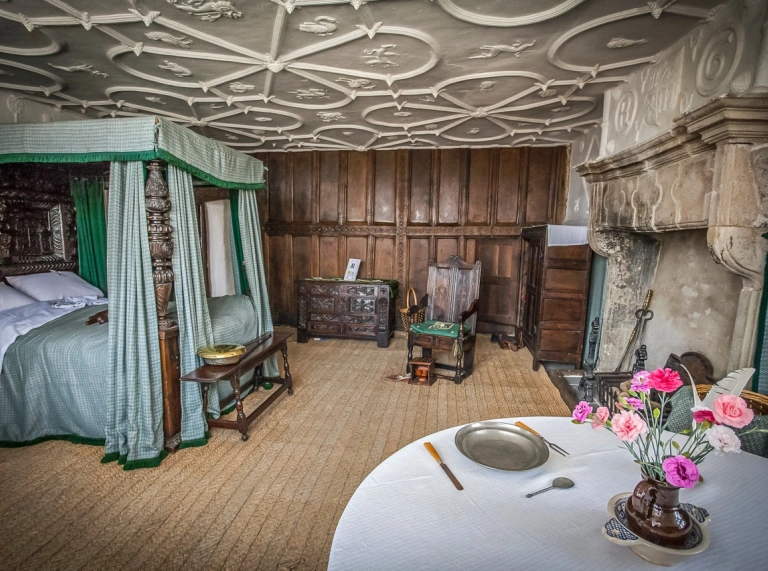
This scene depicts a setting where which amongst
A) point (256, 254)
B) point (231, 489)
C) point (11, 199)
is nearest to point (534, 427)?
point (231, 489)

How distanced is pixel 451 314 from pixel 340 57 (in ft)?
10.1

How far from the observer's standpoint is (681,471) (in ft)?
3.06

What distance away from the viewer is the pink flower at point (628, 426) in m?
0.99

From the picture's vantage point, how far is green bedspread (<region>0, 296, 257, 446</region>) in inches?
107

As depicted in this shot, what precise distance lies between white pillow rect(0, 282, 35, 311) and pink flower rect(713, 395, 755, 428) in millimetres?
4816

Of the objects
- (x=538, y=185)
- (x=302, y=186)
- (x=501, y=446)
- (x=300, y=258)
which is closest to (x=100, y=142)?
(x=501, y=446)

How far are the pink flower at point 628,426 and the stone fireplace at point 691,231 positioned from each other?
1760 millimetres

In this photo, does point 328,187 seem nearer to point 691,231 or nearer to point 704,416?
point 691,231

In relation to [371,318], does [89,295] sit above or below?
above

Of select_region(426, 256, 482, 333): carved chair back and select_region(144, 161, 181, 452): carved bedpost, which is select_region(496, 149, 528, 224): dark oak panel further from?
select_region(144, 161, 181, 452): carved bedpost

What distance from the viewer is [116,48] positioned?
3.00 meters

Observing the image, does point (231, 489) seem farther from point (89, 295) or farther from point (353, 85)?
point (353, 85)

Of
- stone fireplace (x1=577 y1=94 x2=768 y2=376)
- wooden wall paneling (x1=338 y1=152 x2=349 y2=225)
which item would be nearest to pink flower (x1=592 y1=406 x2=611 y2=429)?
stone fireplace (x1=577 y1=94 x2=768 y2=376)

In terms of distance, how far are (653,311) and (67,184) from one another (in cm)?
630
